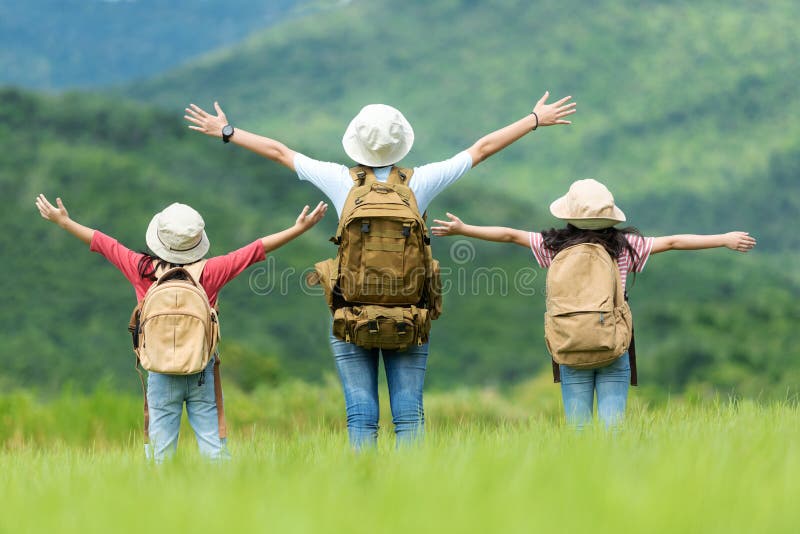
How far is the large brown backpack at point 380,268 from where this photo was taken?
469cm

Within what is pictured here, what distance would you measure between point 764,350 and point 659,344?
4.50ft

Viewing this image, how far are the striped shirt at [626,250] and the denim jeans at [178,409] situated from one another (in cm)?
181

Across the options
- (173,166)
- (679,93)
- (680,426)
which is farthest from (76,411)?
(679,93)

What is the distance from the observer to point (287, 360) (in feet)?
45.0

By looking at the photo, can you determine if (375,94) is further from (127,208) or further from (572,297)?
(572,297)

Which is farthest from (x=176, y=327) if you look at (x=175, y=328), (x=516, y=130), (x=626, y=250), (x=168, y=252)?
(x=626, y=250)

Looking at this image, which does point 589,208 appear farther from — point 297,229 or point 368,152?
point 297,229

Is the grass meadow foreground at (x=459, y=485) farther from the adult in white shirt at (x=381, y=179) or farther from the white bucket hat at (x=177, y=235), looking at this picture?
the white bucket hat at (x=177, y=235)

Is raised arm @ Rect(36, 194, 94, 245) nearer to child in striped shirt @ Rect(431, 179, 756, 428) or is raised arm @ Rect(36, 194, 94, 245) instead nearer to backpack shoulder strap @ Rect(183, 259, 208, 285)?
backpack shoulder strap @ Rect(183, 259, 208, 285)

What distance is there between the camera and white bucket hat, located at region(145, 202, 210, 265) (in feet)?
15.9

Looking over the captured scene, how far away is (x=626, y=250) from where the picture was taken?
515cm

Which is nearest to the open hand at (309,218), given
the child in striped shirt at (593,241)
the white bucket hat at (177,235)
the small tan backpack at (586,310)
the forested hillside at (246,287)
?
the white bucket hat at (177,235)

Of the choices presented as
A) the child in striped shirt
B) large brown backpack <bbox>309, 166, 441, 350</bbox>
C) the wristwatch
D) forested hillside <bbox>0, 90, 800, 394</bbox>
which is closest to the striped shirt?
the child in striped shirt

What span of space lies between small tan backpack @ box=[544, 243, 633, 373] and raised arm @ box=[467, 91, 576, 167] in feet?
2.15
